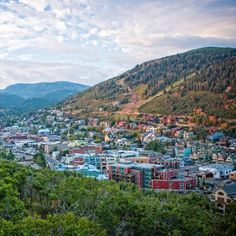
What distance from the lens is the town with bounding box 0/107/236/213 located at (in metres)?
36.4

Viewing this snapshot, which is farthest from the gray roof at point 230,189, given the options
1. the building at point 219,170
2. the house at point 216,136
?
the house at point 216,136

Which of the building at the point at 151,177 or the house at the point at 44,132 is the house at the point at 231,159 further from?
the house at the point at 44,132

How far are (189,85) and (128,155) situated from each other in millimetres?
39602

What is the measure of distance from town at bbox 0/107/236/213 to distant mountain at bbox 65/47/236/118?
5055mm

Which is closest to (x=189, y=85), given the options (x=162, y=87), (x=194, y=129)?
(x=162, y=87)

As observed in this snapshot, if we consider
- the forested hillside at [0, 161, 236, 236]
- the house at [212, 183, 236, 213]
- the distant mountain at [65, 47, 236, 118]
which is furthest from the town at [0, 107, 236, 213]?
the forested hillside at [0, 161, 236, 236]

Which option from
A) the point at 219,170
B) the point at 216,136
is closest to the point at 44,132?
the point at 216,136

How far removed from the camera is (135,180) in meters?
37.2

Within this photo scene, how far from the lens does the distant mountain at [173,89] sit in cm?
7344

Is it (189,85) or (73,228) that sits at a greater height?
(189,85)

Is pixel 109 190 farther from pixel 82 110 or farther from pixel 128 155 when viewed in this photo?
pixel 82 110

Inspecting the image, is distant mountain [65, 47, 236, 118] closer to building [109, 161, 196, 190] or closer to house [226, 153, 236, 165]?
house [226, 153, 236, 165]

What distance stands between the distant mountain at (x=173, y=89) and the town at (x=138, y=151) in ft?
16.6

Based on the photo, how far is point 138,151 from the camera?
51.7m
